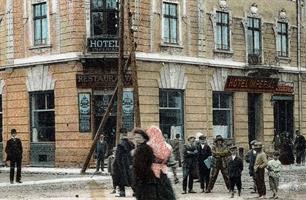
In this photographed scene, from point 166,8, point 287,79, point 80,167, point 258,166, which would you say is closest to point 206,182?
point 258,166

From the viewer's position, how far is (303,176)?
23688mm

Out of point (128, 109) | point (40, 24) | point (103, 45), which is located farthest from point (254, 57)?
point (40, 24)

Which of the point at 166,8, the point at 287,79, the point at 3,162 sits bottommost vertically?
the point at 3,162

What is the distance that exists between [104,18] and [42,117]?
15.9 feet

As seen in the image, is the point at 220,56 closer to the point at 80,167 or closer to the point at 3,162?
the point at 80,167

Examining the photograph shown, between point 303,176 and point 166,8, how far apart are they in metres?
9.76

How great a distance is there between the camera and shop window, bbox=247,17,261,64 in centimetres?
3319

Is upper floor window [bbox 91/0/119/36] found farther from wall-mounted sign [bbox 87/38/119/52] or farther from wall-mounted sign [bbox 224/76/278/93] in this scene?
wall-mounted sign [bbox 224/76/278/93]

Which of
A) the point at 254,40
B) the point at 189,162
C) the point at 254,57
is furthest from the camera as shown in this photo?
the point at 254,40

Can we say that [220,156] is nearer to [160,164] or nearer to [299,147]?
[160,164]

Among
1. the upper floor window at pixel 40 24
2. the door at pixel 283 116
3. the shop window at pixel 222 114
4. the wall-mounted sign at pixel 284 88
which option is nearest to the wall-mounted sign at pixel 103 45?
the upper floor window at pixel 40 24

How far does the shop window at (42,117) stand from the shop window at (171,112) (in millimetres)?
4437

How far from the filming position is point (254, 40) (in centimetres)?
3356

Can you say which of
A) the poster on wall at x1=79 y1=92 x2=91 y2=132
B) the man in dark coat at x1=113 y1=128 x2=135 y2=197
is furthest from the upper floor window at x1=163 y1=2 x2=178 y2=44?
the man in dark coat at x1=113 y1=128 x2=135 y2=197
